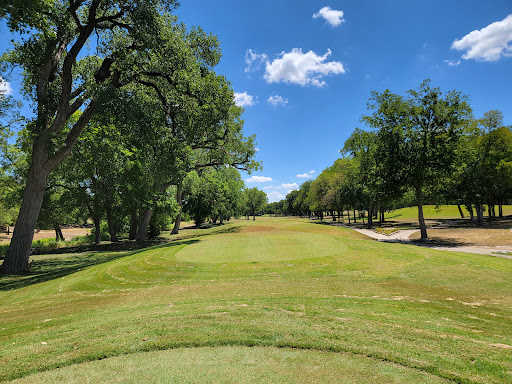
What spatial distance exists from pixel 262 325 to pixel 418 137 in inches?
1122

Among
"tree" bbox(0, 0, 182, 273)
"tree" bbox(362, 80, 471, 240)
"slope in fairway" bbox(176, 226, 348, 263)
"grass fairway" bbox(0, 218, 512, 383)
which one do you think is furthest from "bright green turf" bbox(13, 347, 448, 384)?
"tree" bbox(362, 80, 471, 240)

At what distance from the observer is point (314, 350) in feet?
14.3

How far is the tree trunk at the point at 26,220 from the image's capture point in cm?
1434

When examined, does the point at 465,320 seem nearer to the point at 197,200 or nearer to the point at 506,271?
the point at 506,271

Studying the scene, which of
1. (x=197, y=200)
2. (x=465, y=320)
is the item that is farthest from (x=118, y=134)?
(x=197, y=200)

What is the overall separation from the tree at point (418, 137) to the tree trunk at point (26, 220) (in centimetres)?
2921

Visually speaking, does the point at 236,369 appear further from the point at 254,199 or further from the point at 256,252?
the point at 254,199

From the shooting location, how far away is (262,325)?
17.7 ft

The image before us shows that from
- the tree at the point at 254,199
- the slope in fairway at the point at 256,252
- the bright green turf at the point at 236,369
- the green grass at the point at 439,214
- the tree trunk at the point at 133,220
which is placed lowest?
the green grass at the point at 439,214


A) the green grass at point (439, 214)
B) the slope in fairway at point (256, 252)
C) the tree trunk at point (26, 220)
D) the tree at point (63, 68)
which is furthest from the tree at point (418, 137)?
the green grass at point (439, 214)

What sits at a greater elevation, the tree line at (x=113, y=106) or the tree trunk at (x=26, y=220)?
the tree line at (x=113, y=106)

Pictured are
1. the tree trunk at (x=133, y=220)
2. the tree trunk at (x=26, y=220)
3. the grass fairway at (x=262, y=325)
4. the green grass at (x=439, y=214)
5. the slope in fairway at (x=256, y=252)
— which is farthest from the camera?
the green grass at (x=439, y=214)

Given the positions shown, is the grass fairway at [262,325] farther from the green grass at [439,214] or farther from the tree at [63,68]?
the green grass at [439,214]

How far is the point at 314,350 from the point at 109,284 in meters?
8.84
